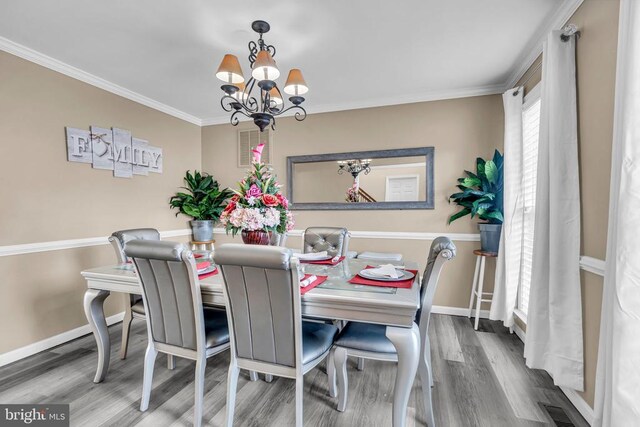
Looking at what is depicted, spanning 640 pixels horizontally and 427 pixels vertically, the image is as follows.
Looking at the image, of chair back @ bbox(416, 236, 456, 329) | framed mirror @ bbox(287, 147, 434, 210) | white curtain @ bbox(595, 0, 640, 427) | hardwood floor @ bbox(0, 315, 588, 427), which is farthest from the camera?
framed mirror @ bbox(287, 147, 434, 210)

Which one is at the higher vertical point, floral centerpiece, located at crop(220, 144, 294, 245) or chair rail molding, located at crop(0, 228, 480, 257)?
floral centerpiece, located at crop(220, 144, 294, 245)

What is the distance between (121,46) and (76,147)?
1.14 metres

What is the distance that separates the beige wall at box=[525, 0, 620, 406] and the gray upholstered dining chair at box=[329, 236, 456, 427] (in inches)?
33.1

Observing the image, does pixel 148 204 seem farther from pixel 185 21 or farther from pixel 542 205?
pixel 542 205

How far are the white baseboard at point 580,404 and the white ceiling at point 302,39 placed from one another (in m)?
2.46

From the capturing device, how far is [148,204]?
366cm

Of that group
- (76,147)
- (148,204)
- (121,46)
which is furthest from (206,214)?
(121,46)

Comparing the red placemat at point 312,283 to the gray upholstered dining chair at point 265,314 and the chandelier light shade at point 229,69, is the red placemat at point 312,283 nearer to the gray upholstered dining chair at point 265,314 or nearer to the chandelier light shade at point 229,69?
the gray upholstered dining chair at point 265,314

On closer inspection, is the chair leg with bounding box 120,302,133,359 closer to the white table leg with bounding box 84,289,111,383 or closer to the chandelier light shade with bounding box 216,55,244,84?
the white table leg with bounding box 84,289,111,383

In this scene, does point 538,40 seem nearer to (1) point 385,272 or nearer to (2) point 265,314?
(1) point 385,272

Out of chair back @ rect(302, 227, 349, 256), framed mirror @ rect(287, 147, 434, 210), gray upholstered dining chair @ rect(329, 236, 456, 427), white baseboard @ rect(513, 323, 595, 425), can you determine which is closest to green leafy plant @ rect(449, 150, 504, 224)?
framed mirror @ rect(287, 147, 434, 210)

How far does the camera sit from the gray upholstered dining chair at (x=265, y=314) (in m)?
1.37

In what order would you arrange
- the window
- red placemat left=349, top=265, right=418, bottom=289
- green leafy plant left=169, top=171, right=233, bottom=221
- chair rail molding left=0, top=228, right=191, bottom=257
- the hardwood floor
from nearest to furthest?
red placemat left=349, top=265, right=418, bottom=289 < the hardwood floor < chair rail molding left=0, top=228, right=191, bottom=257 < the window < green leafy plant left=169, top=171, right=233, bottom=221

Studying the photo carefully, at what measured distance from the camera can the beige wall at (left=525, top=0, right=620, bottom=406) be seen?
5.10 ft
